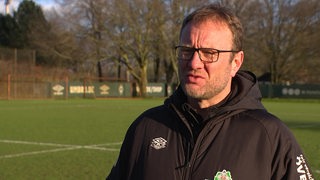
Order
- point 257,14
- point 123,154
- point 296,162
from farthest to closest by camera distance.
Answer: point 257,14 < point 123,154 < point 296,162

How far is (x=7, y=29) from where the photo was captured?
2569 inches

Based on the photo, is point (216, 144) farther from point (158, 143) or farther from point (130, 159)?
point (130, 159)

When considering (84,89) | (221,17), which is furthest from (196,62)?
(84,89)

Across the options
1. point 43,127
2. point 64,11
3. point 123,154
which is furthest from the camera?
point 64,11

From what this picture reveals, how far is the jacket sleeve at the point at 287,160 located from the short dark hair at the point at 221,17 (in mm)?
475

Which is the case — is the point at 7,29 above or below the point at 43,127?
above

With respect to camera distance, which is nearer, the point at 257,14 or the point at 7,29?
the point at 257,14

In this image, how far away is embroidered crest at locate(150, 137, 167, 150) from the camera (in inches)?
97.9

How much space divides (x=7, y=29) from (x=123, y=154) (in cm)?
6556

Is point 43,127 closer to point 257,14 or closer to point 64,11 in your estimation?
point 64,11

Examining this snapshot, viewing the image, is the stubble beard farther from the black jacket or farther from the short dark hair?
the short dark hair

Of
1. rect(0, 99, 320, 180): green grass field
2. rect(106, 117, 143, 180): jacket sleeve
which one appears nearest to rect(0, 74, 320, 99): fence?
rect(0, 99, 320, 180): green grass field

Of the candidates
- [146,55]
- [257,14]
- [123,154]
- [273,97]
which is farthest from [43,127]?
[257,14]

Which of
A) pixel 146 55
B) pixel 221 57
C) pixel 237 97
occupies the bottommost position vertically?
pixel 237 97
